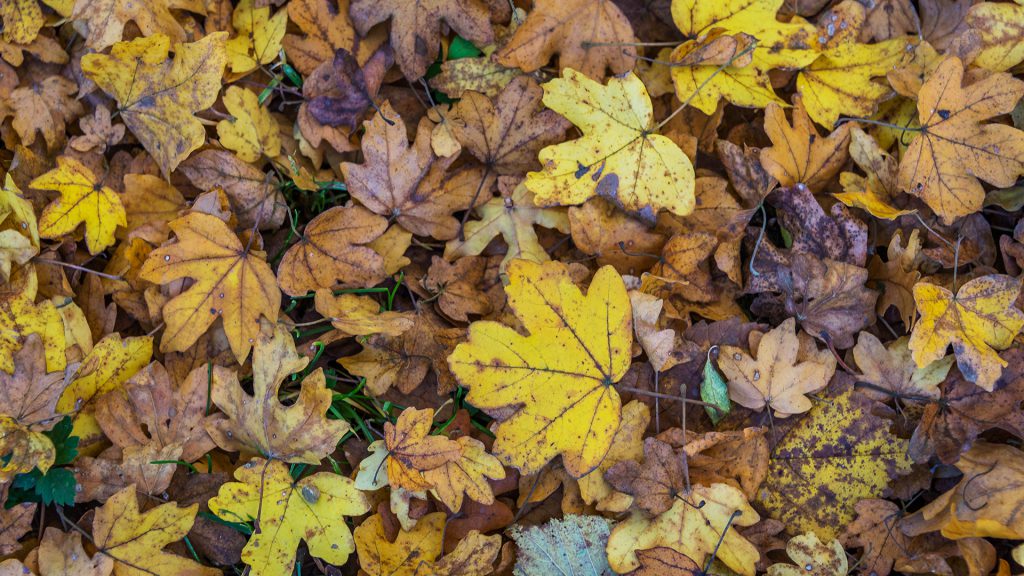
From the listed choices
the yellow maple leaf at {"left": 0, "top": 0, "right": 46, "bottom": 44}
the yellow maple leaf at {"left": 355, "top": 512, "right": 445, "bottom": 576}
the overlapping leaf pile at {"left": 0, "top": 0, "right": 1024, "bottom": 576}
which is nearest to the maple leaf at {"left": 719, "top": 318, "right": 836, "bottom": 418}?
the overlapping leaf pile at {"left": 0, "top": 0, "right": 1024, "bottom": 576}

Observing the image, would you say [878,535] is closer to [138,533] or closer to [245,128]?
[138,533]

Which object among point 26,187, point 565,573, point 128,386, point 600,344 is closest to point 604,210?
point 600,344

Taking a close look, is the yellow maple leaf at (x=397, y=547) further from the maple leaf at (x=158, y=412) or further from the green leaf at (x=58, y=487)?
the green leaf at (x=58, y=487)

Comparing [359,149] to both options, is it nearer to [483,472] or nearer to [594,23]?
[594,23]

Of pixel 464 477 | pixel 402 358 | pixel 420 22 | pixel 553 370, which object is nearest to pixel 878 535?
pixel 553 370

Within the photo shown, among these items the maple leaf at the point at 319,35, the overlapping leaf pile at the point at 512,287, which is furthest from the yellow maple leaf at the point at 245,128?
the maple leaf at the point at 319,35

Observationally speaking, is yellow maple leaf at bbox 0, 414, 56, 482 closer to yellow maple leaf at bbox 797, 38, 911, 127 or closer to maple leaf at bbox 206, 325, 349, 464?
maple leaf at bbox 206, 325, 349, 464
